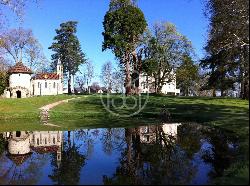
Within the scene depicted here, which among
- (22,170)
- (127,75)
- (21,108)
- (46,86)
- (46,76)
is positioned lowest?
(22,170)

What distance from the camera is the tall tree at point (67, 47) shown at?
304ft

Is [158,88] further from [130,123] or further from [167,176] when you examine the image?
[167,176]

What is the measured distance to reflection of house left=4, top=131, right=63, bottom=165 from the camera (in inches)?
833

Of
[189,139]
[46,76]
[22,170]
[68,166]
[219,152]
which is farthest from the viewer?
[46,76]

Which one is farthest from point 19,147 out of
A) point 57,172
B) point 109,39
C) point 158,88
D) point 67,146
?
point 158,88

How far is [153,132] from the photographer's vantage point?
28.0 m

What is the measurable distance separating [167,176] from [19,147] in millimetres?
11498

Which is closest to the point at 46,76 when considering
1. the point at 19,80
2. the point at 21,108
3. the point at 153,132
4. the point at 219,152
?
the point at 19,80

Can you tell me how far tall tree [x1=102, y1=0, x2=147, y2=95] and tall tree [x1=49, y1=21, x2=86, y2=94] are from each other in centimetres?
3422

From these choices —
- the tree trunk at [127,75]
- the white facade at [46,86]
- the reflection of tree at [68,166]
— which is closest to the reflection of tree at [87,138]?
the reflection of tree at [68,166]

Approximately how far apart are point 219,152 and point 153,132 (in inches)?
342

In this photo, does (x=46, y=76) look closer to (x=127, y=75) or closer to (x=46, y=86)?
(x=46, y=86)

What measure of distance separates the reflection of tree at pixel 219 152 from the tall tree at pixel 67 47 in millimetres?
70179

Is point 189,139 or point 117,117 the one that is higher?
point 117,117
